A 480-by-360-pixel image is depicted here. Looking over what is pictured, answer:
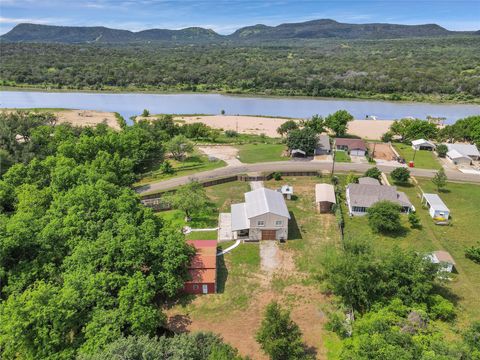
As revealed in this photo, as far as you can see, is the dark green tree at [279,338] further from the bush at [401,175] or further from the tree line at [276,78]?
the tree line at [276,78]

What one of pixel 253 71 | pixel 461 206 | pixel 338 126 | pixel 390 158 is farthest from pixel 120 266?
pixel 253 71

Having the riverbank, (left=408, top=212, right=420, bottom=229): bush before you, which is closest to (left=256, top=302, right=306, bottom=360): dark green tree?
(left=408, top=212, right=420, bottom=229): bush

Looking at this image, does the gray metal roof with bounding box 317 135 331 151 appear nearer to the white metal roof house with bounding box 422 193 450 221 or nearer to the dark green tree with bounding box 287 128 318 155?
the dark green tree with bounding box 287 128 318 155

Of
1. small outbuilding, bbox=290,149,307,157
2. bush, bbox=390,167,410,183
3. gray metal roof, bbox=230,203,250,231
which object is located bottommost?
gray metal roof, bbox=230,203,250,231

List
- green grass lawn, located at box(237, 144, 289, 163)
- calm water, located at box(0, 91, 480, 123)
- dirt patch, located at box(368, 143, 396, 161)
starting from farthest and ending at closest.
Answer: calm water, located at box(0, 91, 480, 123)
dirt patch, located at box(368, 143, 396, 161)
green grass lawn, located at box(237, 144, 289, 163)

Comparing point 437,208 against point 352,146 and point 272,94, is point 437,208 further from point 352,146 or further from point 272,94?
point 272,94

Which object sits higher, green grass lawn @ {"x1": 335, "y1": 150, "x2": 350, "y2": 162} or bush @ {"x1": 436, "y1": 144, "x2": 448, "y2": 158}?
bush @ {"x1": 436, "y1": 144, "x2": 448, "y2": 158}
